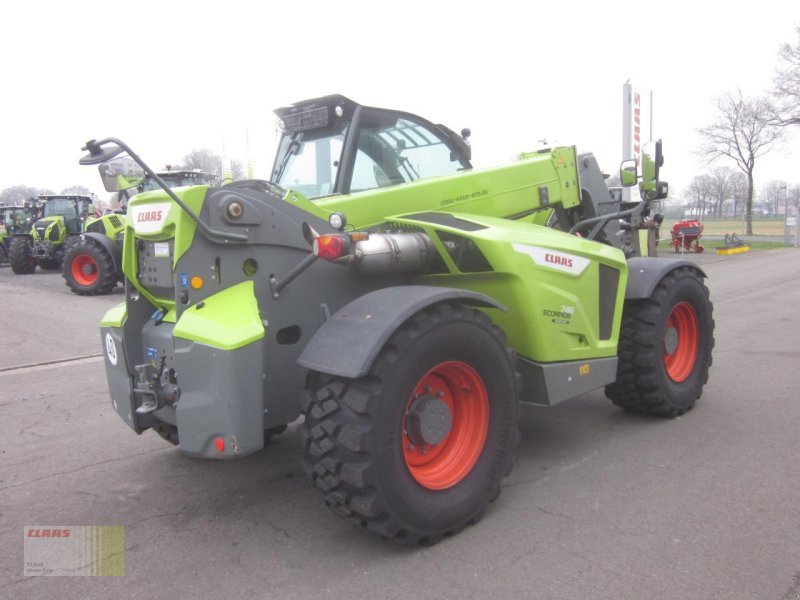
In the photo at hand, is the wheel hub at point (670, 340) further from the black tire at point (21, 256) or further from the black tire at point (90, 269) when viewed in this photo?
the black tire at point (21, 256)

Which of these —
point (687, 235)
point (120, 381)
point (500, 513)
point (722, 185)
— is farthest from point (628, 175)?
point (722, 185)

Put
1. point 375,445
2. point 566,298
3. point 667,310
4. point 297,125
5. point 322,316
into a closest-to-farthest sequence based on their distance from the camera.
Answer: point 375,445 < point 322,316 < point 566,298 < point 297,125 < point 667,310

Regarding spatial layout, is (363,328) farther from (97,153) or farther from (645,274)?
(645,274)

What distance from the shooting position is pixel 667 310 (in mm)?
4777

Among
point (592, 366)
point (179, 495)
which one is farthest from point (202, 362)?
point (592, 366)

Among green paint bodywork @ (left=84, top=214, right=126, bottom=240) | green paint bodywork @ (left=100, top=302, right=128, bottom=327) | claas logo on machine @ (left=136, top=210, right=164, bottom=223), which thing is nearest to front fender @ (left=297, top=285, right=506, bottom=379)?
claas logo on machine @ (left=136, top=210, right=164, bottom=223)

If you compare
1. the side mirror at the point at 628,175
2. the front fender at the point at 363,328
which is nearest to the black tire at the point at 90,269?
the side mirror at the point at 628,175

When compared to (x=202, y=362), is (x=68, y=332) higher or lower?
lower

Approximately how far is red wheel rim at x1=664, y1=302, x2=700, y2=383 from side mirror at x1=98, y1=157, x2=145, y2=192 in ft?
A: 13.2

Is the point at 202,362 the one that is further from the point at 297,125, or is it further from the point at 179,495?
the point at 297,125

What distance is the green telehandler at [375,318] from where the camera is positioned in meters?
2.98

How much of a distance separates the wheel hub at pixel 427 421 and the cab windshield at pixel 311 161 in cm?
168

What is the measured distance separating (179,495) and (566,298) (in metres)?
2.65

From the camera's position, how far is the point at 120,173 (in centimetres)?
309
